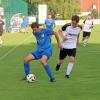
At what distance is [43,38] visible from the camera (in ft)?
43.1

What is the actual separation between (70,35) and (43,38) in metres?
1.52

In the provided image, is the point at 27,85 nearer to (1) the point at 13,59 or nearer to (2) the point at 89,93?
(2) the point at 89,93

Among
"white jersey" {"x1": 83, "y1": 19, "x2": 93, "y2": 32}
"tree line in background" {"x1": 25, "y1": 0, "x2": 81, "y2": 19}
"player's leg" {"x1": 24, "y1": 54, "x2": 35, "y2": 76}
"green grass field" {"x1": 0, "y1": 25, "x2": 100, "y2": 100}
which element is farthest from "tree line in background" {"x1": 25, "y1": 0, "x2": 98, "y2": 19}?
"player's leg" {"x1": 24, "y1": 54, "x2": 35, "y2": 76}

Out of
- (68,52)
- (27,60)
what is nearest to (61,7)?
(68,52)

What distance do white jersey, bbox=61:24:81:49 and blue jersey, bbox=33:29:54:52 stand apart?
1230mm

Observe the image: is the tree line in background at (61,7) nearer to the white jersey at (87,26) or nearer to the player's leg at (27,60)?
the white jersey at (87,26)

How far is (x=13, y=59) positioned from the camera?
20344 millimetres

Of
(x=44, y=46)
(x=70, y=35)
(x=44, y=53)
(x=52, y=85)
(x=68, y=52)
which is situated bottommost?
(x=52, y=85)

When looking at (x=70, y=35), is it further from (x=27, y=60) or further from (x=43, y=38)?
(x=27, y=60)

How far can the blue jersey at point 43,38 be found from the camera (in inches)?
516

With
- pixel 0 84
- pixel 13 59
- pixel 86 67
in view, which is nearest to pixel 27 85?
pixel 0 84

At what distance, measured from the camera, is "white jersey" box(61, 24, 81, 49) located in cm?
Answer: 1434

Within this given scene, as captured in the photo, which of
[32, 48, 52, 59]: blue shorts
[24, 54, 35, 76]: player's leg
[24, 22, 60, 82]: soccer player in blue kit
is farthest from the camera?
[24, 54, 35, 76]: player's leg

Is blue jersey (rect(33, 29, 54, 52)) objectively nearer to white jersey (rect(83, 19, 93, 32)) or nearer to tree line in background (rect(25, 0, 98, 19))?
white jersey (rect(83, 19, 93, 32))
